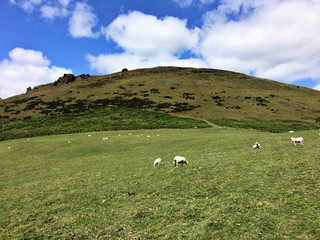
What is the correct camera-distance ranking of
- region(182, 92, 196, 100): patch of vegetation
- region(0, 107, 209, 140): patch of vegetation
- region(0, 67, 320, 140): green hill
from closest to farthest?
1. region(0, 107, 209, 140): patch of vegetation
2. region(0, 67, 320, 140): green hill
3. region(182, 92, 196, 100): patch of vegetation

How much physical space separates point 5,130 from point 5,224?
207 ft

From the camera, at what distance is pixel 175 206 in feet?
30.7

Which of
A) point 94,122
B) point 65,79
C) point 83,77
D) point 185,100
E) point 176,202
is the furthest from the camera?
point 83,77

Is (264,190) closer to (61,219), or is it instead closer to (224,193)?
(224,193)

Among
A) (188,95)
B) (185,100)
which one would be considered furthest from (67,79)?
(185,100)

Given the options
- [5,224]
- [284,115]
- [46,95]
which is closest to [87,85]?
[46,95]

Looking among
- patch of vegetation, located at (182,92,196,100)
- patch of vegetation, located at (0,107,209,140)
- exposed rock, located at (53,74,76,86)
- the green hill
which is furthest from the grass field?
exposed rock, located at (53,74,76,86)

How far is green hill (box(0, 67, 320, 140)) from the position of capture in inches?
2928

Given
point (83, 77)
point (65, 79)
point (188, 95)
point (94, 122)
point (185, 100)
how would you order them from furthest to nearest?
point (83, 77)
point (65, 79)
point (188, 95)
point (185, 100)
point (94, 122)

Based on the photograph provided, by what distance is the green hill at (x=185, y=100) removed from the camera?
74375 mm

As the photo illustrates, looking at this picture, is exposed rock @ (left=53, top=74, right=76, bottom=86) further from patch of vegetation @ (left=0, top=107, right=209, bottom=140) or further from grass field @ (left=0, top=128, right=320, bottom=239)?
grass field @ (left=0, top=128, right=320, bottom=239)

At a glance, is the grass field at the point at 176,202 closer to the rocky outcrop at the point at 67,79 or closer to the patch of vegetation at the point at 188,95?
the patch of vegetation at the point at 188,95

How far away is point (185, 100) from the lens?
91.5m

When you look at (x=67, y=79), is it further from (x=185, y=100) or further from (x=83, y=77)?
(x=185, y=100)
